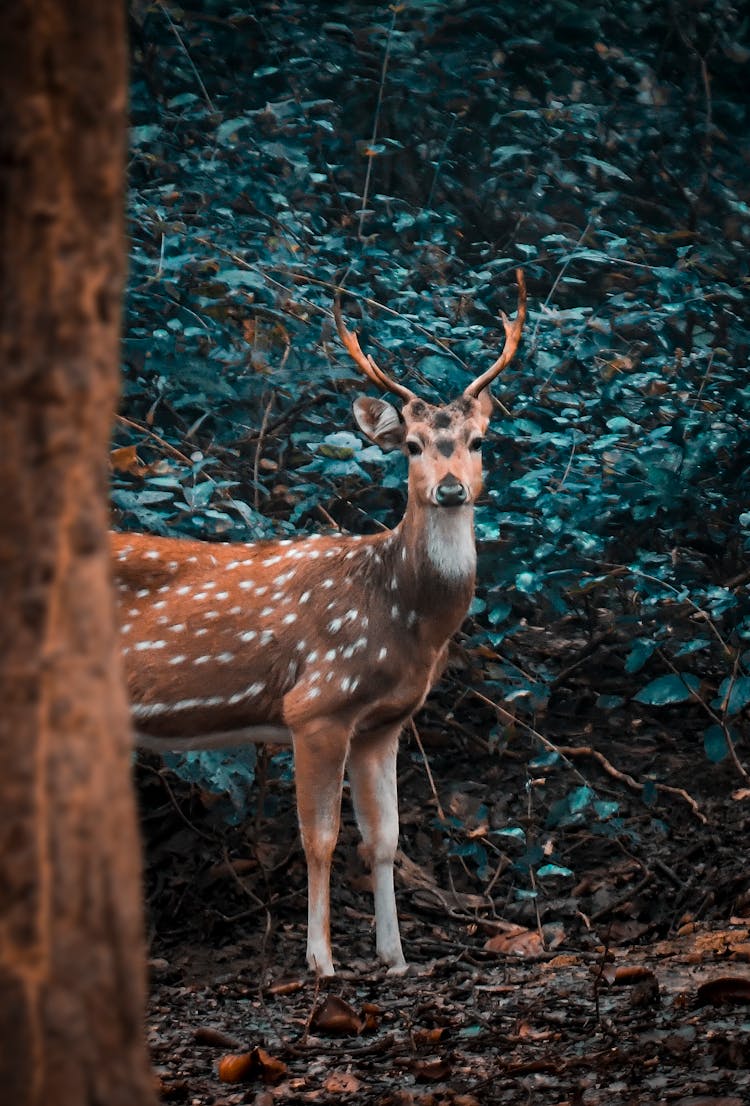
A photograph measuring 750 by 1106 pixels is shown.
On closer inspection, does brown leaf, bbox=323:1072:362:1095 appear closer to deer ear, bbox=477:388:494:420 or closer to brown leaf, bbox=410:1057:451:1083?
brown leaf, bbox=410:1057:451:1083

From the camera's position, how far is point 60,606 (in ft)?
5.62

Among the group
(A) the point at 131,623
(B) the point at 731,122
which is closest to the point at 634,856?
(A) the point at 131,623

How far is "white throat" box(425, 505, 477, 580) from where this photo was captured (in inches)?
206

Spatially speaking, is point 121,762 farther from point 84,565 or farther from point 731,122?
point 731,122

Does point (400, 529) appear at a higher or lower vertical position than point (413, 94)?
lower

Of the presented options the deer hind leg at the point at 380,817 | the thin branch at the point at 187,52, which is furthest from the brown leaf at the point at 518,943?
the thin branch at the point at 187,52

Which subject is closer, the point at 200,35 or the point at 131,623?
the point at 131,623

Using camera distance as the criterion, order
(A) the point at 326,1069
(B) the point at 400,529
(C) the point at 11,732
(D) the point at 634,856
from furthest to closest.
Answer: (D) the point at 634,856 < (B) the point at 400,529 < (A) the point at 326,1069 < (C) the point at 11,732

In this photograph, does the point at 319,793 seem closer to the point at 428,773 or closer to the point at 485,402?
the point at 428,773

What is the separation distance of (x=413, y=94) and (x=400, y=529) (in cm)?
403

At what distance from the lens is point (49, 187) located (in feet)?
5.67

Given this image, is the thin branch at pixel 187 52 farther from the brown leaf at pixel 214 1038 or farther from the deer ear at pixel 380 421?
the brown leaf at pixel 214 1038

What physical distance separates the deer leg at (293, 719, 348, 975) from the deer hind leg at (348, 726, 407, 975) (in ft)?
0.76

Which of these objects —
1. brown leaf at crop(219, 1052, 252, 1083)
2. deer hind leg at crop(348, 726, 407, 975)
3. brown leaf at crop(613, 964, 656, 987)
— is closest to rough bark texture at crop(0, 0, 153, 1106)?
brown leaf at crop(219, 1052, 252, 1083)
